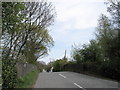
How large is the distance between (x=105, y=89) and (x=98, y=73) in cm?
2191

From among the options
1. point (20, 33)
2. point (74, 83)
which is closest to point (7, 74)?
point (74, 83)

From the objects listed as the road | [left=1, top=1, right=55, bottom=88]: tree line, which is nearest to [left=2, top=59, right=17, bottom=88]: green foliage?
[left=1, top=1, right=55, bottom=88]: tree line

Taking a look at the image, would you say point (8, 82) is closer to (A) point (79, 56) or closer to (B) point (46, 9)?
(B) point (46, 9)

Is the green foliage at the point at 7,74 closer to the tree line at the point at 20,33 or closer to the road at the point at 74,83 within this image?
the tree line at the point at 20,33

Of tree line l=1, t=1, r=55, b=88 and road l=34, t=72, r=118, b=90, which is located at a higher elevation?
tree line l=1, t=1, r=55, b=88

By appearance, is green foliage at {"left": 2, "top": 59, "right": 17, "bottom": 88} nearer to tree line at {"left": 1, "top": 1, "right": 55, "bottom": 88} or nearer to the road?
tree line at {"left": 1, "top": 1, "right": 55, "bottom": 88}

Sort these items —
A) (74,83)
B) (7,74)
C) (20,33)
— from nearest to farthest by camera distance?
(7,74), (74,83), (20,33)

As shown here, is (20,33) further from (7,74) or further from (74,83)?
(7,74)

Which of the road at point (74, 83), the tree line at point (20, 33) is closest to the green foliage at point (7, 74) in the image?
the tree line at point (20, 33)

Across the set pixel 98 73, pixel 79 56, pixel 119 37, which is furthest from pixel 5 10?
pixel 79 56

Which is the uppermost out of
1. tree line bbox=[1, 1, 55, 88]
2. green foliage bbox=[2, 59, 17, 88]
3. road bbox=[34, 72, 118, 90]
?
tree line bbox=[1, 1, 55, 88]

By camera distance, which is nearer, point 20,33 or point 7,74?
point 7,74

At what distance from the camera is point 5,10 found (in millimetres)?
10727

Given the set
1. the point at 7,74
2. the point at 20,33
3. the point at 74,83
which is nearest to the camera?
the point at 7,74
